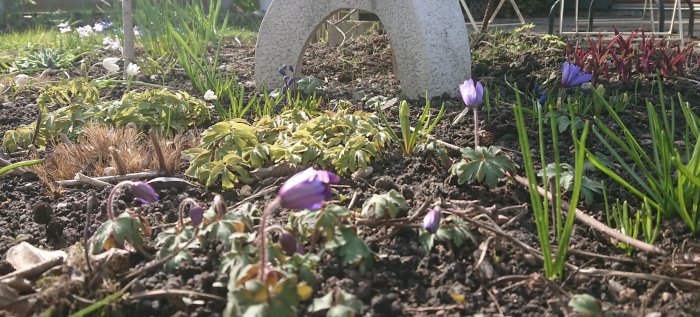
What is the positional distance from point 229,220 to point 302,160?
740 mm

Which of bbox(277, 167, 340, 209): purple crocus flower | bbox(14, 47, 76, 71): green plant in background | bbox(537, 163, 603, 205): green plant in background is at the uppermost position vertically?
bbox(277, 167, 340, 209): purple crocus flower

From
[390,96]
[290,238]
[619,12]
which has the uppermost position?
[290,238]

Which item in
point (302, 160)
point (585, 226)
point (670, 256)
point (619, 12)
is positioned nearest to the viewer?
point (670, 256)

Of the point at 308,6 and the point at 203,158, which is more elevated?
the point at 308,6

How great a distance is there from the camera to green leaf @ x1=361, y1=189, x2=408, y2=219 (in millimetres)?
1692

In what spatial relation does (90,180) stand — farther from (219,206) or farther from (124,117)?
(219,206)

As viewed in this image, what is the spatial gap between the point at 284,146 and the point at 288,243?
892 millimetres

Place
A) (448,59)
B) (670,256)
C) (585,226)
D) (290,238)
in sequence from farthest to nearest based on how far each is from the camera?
(448,59) < (585,226) < (670,256) < (290,238)

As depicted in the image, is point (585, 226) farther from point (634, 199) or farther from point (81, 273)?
point (81, 273)

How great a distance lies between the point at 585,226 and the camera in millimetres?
1832

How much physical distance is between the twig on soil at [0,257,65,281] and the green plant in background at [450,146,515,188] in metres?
1.07

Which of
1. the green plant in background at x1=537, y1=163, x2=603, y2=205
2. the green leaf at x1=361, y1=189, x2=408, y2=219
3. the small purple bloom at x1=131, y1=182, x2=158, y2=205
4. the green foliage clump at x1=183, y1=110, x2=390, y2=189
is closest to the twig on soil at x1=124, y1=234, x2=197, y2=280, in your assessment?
the small purple bloom at x1=131, y1=182, x2=158, y2=205

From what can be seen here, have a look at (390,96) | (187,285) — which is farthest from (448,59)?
(187,285)

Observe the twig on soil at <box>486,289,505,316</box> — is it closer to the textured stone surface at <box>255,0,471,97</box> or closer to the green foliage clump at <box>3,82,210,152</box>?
the green foliage clump at <box>3,82,210,152</box>
